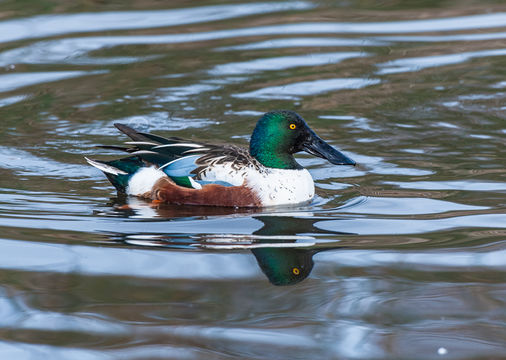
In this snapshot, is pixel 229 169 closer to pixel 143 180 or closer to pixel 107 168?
pixel 143 180

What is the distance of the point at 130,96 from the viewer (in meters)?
9.84

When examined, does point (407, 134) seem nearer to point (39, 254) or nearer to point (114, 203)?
point (114, 203)

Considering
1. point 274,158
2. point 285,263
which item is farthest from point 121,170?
point 285,263

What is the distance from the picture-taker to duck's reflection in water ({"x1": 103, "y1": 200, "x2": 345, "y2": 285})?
477 centimetres

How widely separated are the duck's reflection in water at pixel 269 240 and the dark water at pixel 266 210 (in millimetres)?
24

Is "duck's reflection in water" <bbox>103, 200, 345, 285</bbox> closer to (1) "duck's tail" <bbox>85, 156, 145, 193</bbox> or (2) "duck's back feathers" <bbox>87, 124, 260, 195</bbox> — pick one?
(2) "duck's back feathers" <bbox>87, 124, 260, 195</bbox>

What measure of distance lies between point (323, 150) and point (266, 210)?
28.3 inches

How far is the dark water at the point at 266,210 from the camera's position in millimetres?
3945

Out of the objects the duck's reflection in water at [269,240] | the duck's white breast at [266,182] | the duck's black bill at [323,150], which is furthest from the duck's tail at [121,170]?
the duck's black bill at [323,150]

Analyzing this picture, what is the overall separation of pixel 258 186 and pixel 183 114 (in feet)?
9.63

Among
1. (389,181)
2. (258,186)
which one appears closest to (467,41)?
(389,181)

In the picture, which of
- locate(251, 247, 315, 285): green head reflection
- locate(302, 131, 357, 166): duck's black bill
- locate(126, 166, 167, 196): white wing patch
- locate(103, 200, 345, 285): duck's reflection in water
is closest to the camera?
locate(251, 247, 315, 285): green head reflection

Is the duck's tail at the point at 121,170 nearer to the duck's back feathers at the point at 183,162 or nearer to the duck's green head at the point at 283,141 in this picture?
the duck's back feathers at the point at 183,162

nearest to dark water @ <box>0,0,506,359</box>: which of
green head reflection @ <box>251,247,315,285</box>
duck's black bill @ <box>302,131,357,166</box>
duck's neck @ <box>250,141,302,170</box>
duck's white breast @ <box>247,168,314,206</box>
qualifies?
green head reflection @ <box>251,247,315,285</box>
